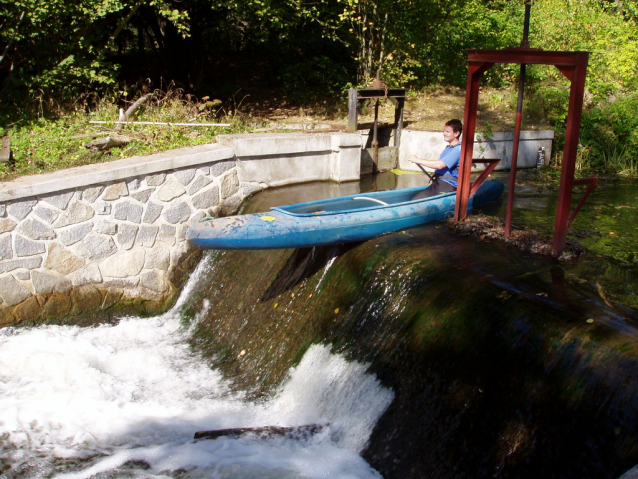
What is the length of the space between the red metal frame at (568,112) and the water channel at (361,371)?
43 cm

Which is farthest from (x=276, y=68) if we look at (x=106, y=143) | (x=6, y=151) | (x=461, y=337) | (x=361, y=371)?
(x=461, y=337)

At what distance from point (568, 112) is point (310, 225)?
7.96ft

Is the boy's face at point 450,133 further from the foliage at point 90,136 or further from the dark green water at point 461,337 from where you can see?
the foliage at point 90,136

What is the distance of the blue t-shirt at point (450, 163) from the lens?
22.9 feet

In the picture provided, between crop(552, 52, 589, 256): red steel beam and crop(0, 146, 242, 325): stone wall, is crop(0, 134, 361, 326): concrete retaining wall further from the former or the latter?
crop(552, 52, 589, 256): red steel beam

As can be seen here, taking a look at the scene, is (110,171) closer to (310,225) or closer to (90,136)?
(90,136)

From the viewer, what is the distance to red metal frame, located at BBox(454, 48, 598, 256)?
4.89 meters

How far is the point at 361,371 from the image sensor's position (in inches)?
183

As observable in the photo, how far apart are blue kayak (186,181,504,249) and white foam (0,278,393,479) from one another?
43.0 inches

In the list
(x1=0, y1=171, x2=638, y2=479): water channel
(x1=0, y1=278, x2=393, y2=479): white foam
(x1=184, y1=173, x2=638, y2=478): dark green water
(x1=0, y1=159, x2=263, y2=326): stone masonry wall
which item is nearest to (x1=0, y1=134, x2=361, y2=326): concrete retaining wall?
(x1=0, y1=159, x2=263, y2=326): stone masonry wall

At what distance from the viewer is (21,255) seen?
641 cm

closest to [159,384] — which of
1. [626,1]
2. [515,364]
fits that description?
[515,364]

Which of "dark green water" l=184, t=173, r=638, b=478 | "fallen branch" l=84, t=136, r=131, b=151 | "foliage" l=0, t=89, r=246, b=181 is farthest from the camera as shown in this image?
"fallen branch" l=84, t=136, r=131, b=151

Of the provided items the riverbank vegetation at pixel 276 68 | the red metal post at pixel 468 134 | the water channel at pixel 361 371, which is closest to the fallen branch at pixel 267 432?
the water channel at pixel 361 371
